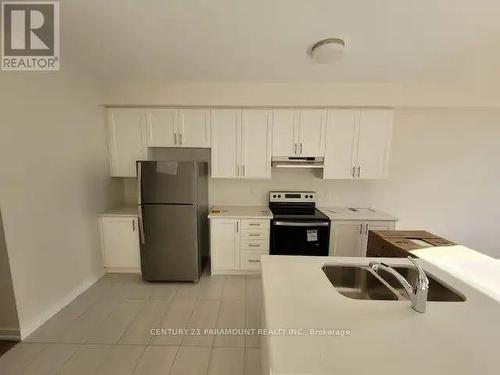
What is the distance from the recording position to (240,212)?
3129mm

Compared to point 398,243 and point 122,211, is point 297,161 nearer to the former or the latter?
point 398,243

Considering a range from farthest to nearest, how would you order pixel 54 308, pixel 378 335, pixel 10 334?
pixel 54 308, pixel 10 334, pixel 378 335

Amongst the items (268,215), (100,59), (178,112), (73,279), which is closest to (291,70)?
(178,112)

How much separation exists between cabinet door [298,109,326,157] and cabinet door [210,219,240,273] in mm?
1338

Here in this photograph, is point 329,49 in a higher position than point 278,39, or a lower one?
lower

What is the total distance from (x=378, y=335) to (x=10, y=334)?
281 cm

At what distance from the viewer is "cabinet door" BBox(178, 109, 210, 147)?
10.0 ft

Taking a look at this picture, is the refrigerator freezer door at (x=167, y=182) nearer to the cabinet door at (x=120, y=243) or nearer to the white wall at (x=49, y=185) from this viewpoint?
the cabinet door at (x=120, y=243)

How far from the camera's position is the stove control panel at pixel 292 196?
3.37 meters

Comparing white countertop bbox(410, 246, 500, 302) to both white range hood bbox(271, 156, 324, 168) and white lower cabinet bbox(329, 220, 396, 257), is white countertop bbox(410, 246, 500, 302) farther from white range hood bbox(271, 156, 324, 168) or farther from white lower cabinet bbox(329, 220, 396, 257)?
white range hood bbox(271, 156, 324, 168)

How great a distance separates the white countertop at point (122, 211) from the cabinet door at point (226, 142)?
1.13m

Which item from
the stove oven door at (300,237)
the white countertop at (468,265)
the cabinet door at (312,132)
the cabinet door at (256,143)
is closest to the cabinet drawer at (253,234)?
the stove oven door at (300,237)

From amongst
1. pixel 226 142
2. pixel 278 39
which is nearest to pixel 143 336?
pixel 226 142

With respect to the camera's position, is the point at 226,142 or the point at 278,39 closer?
the point at 278,39
